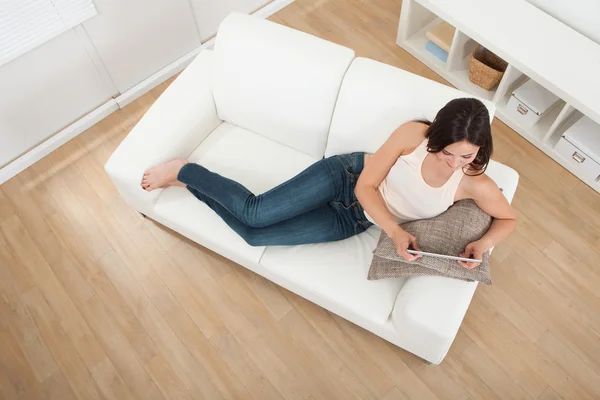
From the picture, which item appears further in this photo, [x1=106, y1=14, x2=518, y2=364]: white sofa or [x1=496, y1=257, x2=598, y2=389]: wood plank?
[x1=496, y1=257, x2=598, y2=389]: wood plank

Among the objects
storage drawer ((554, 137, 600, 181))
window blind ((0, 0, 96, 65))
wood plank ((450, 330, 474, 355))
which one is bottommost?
wood plank ((450, 330, 474, 355))

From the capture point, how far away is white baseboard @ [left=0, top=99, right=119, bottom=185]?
2.51 m

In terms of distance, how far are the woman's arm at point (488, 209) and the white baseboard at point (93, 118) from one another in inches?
74.8

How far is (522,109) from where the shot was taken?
2365 mm

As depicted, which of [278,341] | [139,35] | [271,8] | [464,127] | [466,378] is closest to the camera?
[464,127]

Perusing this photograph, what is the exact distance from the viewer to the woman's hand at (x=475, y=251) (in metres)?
1.53

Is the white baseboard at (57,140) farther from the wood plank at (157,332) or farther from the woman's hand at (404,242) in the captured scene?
the woman's hand at (404,242)

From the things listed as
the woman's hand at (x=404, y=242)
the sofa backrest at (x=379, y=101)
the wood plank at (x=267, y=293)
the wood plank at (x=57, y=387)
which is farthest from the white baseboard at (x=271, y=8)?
the wood plank at (x=57, y=387)

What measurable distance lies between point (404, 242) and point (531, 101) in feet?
4.00

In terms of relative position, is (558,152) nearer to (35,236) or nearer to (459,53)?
(459,53)

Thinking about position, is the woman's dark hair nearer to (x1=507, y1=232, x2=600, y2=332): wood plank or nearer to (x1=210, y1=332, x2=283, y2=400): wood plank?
(x1=507, y1=232, x2=600, y2=332): wood plank

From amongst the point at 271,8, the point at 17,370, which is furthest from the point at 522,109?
the point at 17,370

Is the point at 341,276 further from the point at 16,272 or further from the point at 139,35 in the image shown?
the point at 139,35

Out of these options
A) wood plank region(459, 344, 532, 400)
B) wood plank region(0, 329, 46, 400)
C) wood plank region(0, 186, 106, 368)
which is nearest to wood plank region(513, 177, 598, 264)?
wood plank region(459, 344, 532, 400)
